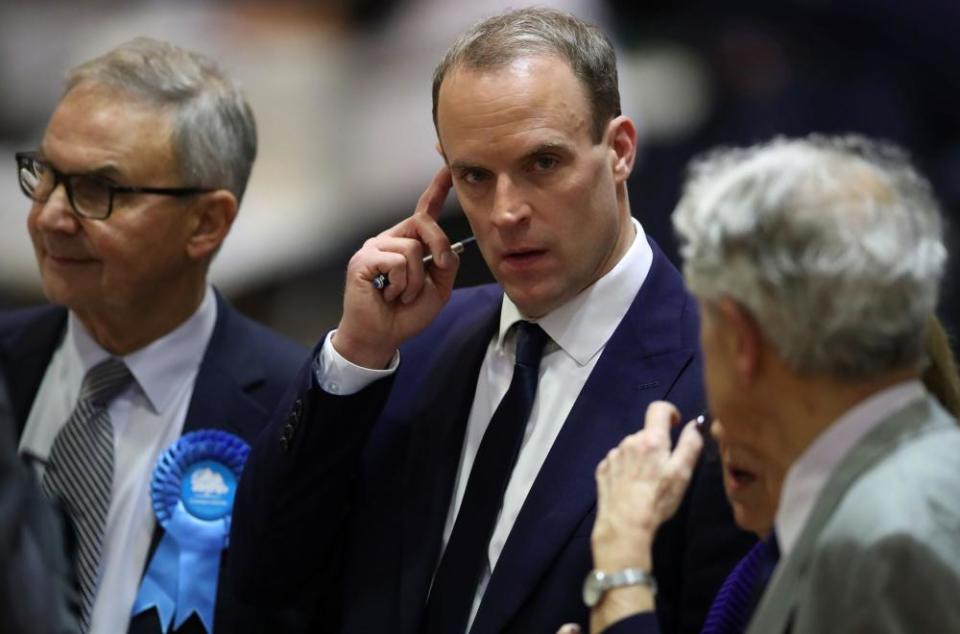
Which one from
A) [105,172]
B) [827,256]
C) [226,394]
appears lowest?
[226,394]

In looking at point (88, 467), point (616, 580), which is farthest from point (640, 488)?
point (88, 467)

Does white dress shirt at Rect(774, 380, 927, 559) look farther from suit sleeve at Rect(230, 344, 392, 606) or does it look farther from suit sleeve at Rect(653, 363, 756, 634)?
suit sleeve at Rect(230, 344, 392, 606)

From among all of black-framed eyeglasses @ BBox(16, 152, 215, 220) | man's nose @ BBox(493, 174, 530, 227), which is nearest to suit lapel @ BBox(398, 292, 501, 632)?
man's nose @ BBox(493, 174, 530, 227)

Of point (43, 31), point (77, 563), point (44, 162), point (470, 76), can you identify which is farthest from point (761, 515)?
point (43, 31)

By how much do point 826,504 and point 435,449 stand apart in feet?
3.32

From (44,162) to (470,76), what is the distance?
1.10m

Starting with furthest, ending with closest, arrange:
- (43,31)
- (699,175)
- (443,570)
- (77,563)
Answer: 1. (43,31)
2. (77,563)
3. (443,570)
4. (699,175)

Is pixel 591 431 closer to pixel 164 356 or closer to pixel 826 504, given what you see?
pixel 826 504

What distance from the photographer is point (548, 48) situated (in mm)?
2631

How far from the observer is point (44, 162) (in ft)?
10.6

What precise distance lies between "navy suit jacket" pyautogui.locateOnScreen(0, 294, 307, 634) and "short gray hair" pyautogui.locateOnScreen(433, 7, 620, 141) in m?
0.87

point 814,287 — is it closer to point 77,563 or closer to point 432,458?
point 432,458

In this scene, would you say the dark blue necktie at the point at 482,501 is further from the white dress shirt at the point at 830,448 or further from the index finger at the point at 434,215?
the white dress shirt at the point at 830,448

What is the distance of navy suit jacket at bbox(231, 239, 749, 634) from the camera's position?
2459 mm
